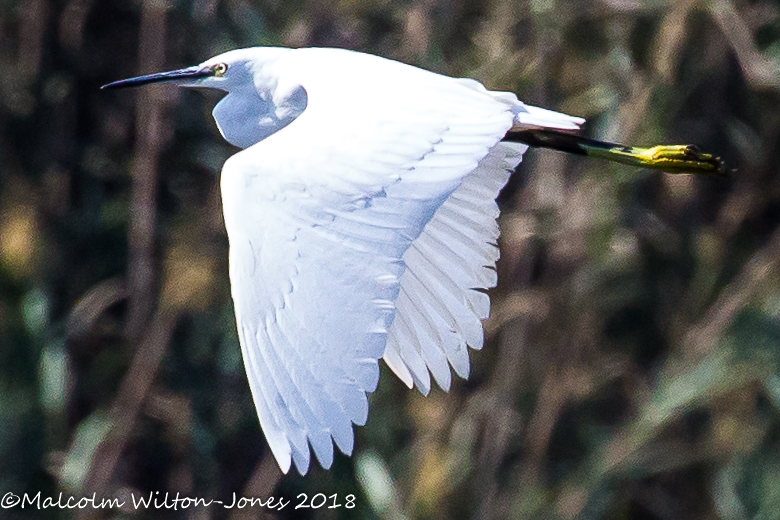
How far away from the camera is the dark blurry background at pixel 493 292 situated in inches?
136

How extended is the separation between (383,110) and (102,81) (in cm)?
209

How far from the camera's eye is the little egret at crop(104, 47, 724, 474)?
5.27 ft

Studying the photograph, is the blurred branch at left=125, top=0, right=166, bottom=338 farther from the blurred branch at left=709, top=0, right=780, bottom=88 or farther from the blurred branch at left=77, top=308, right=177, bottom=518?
the blurred branch at left=709, top=0, right=780, bottom=88

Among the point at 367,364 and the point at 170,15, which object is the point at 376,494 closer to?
the point at 170,15

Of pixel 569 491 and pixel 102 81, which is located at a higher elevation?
pixel 102 81

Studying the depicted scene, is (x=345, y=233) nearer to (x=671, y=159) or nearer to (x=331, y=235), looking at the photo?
(x=331, y=235)

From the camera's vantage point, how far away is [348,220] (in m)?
1.72

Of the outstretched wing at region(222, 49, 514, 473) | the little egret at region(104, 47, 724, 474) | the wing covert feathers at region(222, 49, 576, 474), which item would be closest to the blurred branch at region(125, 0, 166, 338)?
the little egret at region(104, 47, 724, 474)

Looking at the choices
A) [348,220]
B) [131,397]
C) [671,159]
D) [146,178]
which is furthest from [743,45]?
[348,220]

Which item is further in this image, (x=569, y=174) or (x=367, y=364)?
(x=569, y=174)

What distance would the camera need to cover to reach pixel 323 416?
62.9 inches

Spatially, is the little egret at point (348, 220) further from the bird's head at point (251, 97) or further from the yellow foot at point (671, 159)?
the yellow foot at point (671, 159)

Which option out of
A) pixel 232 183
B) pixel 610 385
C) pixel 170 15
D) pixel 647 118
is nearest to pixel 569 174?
pixel 647 118

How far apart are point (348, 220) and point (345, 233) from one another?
20mm
